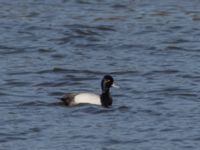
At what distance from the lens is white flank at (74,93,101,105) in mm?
17250

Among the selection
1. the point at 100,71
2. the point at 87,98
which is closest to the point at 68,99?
the point at 87,98

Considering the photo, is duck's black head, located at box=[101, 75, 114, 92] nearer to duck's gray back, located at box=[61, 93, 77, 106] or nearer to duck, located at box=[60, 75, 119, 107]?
duck, located at box=[60, 75, 119, 107]

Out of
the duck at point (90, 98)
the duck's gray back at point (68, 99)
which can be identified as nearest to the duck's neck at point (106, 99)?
the duck at point (90, 98)

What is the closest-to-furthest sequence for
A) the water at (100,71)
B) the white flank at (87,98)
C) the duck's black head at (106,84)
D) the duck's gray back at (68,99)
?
the water at (100,71) → the duck's gray back at (68,99) → the white flank at (87,98) → the duck's black head at (106,84)

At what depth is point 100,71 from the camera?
65.9 feet

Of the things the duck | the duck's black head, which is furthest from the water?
the duck's black head

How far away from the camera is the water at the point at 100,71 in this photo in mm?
14836

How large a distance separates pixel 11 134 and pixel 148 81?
4.99m

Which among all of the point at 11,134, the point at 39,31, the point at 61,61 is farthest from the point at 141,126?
the point at 39,31

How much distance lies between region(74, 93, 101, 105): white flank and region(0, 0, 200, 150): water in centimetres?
13

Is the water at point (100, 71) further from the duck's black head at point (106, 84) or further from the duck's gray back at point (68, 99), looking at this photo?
the duck's black head at point (106, 84)

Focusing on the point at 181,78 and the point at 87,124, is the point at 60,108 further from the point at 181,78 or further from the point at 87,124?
the point at 181,78

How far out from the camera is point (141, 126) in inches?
605

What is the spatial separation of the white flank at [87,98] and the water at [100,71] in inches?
5.0
